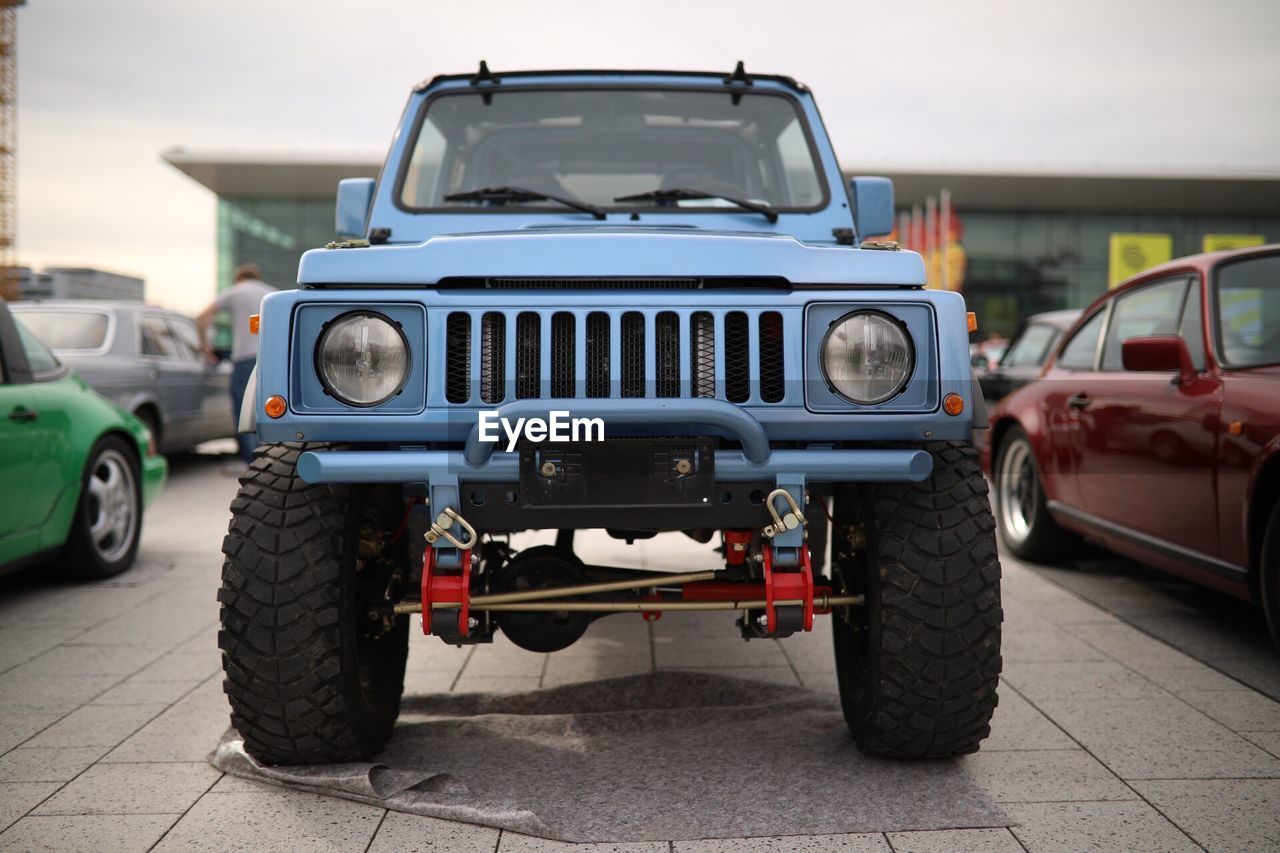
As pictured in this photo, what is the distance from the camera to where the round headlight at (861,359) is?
2689 millimetres

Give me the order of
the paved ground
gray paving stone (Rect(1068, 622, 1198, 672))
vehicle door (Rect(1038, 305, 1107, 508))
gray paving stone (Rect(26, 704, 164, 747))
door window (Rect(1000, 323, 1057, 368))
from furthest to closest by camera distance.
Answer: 1. door window (Rect(1000, 323, 1057, 368))
2. vehicle door (Rect(1038, 305, 1107, 508))
3. gray paving stone (Rect(1068, 622, 1198, 672))
4. gray paving stone (Rect(26, 704, 164, 747))
5. the paved ground

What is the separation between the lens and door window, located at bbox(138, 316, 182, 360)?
9211mm

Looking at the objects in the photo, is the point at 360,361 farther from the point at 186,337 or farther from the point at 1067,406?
the point at 186,337

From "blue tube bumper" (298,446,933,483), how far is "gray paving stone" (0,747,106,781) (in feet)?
4.45

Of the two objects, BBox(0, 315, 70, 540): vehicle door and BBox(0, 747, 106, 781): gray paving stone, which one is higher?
BBox(0, 315, 70, 540): vehicle door

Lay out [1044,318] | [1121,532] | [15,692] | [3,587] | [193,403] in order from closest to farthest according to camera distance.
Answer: [15,692] → [1121,532] → [3,587] → [1044,318] → [193,403]

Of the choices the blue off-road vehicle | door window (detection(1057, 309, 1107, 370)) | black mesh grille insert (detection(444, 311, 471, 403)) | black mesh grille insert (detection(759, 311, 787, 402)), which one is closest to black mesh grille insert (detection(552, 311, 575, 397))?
the blue off-road vehicle

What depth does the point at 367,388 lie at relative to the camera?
2.67m

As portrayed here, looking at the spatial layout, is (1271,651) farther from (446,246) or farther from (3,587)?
(3,587)

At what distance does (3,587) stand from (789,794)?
4604 millimetres

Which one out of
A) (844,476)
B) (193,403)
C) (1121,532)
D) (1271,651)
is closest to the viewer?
(844,476)

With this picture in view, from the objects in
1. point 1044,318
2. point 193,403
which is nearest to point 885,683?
point 1044,318

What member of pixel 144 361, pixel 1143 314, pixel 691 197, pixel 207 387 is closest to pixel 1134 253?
pixel 207 387

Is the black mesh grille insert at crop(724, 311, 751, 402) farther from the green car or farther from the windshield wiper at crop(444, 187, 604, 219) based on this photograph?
the green car
